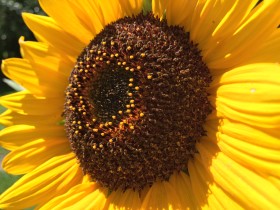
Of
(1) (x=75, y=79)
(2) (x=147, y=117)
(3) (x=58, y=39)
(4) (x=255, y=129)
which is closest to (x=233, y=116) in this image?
(4) (x=255, y=129)

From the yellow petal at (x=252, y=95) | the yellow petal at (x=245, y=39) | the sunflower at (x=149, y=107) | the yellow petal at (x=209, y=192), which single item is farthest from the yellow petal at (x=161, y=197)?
the yellow petal at (x=245, y=39)

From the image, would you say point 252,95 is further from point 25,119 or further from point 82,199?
point 25,119

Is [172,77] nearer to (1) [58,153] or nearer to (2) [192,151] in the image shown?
(2) [192,151]

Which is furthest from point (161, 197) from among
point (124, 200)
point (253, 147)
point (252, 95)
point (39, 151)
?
→ point (39, 151)

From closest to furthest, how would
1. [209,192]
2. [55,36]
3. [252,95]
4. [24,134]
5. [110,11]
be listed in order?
[252,95]
[209,192]
[110,11]
[55,36]
[24,134]

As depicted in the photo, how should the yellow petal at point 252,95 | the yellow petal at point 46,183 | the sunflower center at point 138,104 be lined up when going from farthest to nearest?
the yellow petal at point 46,183
the sunflower center at point 138,104
the yellow petal at point 252,95

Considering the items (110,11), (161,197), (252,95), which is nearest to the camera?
(252,95)

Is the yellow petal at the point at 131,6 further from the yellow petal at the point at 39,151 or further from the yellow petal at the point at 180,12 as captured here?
the yellow petal at the point at 39,151
